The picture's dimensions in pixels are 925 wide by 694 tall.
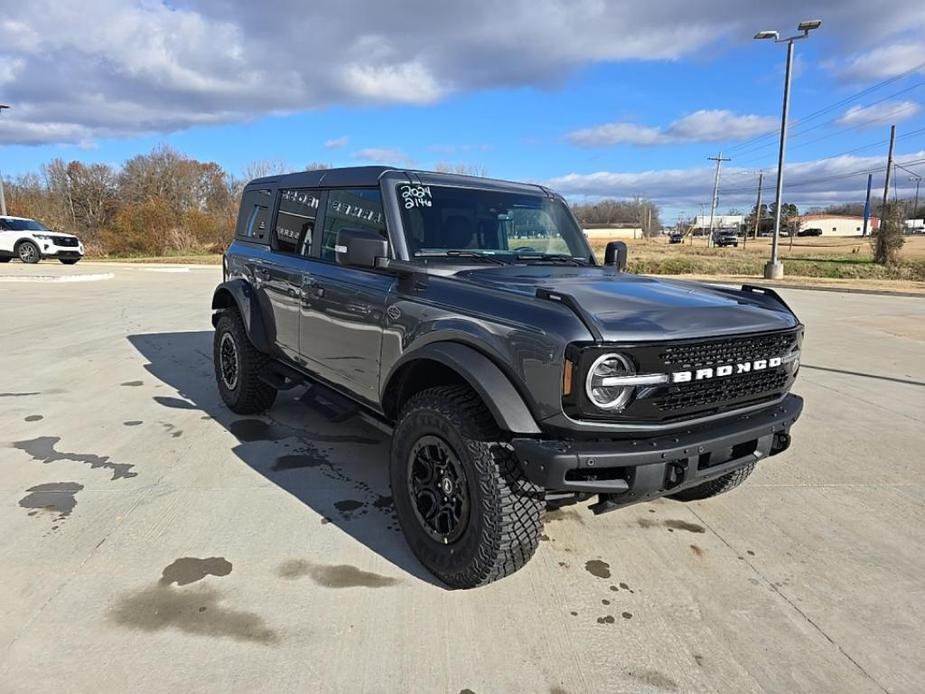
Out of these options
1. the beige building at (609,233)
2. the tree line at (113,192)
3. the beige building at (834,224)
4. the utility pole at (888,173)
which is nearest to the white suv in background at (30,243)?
the tree line at (113,192)

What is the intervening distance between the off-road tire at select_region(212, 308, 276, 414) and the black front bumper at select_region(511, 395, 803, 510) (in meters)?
3.10

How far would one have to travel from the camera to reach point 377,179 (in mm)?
3666

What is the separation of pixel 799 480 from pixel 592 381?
2616mm

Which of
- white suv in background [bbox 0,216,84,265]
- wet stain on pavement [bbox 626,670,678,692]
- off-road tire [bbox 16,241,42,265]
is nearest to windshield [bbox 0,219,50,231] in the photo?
white suv in background [bbox 0,216,84,265]

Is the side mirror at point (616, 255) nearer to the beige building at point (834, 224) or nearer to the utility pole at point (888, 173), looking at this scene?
the utility pole at point (888, 173)

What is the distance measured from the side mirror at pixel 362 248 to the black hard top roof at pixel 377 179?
557 millimetres

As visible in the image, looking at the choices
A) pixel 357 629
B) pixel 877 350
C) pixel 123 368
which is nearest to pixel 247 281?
pixel 123 368

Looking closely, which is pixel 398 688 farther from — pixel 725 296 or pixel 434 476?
pixel 725 296

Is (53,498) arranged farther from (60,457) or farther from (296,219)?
(296,219)

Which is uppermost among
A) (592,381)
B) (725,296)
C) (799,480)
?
(725,296)

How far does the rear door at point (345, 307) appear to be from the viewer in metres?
3.46

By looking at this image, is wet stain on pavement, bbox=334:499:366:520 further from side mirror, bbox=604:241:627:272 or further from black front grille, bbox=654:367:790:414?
side mirror, bbox=604:241:627:272

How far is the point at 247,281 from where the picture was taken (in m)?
5.12

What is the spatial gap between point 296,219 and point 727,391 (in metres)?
3.27
